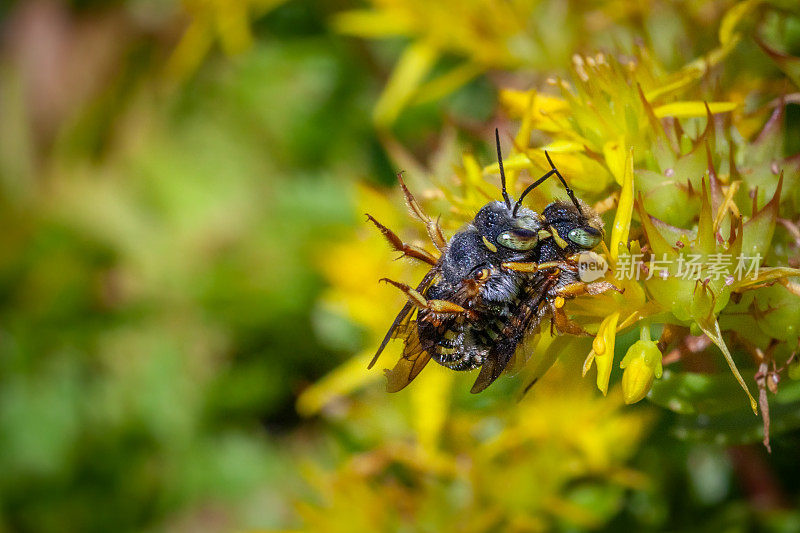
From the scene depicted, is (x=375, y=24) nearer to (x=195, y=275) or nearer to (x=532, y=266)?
(x=195, y=275)

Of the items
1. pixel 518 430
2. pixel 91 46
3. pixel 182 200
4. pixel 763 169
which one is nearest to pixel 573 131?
pixel 763 169

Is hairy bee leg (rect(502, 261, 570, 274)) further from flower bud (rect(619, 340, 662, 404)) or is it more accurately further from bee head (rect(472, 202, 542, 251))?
flower bud (rect(619, 340, 662, 404))

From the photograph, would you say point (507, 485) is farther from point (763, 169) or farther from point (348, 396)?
point (763, 169)

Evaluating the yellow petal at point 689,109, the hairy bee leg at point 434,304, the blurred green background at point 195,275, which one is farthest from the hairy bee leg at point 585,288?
the blurred green background at point 195,275

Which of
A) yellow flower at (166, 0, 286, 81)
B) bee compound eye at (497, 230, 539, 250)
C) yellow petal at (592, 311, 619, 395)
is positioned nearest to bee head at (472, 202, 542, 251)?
bee compound eye at (497, 230, 539, 250)

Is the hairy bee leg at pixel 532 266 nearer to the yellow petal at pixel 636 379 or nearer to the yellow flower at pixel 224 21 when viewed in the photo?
the yellow petal at pixel 636 379
